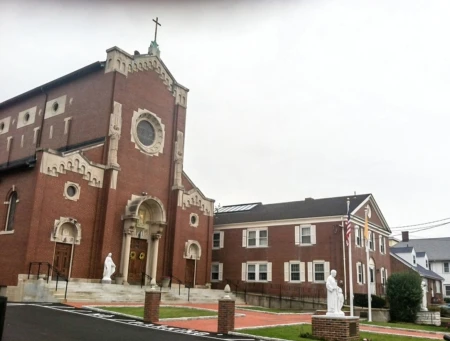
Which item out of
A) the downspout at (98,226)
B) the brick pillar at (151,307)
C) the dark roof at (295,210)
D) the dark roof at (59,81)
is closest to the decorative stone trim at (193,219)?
the dark roof at (295,210)

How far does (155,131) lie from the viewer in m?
36.4

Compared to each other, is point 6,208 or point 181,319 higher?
point 6,208

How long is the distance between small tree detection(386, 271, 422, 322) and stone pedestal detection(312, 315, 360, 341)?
1935cm

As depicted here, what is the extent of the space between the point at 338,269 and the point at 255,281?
7.76 metres

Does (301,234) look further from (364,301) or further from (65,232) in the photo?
(65,232)

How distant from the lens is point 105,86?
33.3 metres

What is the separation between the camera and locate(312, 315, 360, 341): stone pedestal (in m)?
13.9

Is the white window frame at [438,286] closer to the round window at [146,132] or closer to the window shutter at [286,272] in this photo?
the window shutter at [286,272]

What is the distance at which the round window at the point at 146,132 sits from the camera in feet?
115

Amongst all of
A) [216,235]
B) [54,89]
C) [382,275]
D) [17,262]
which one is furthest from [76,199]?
[382,275]

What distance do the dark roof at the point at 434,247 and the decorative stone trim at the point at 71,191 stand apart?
178ft

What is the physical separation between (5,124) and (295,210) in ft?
89.4

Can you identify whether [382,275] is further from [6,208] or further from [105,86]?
[6,208]

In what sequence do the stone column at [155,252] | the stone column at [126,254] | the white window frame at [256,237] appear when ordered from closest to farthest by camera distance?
the stone column at [126,254] → the stone column at [155,252] → the white window frame at [256,237]
